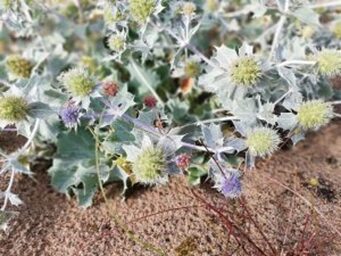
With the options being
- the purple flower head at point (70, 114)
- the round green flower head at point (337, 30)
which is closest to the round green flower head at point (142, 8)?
the purple flower head at point (70, 114)

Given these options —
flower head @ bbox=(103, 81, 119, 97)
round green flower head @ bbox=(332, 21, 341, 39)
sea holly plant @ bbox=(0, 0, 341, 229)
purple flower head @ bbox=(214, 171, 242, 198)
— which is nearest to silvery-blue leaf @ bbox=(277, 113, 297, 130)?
sea holly plant @ bbox=(0, 0, 341, 229)

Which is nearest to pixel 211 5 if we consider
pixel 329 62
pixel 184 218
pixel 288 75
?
pixel 288 75

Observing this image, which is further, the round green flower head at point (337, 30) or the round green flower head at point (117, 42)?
the round green flower head at point (337, 30)

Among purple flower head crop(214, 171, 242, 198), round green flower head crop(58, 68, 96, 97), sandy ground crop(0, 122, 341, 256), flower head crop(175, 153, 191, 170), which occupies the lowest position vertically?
sandy ground crop(0, 122, 341, 256)

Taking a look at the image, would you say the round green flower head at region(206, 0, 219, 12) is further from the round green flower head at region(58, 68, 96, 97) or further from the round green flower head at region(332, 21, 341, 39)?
the round green flower head at region(58, 68, 96, 97)

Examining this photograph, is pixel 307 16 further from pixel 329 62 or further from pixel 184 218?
pixel 184 218

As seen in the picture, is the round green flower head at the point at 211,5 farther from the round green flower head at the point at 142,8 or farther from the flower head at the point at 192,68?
the round green flower head at the point at 142,8
